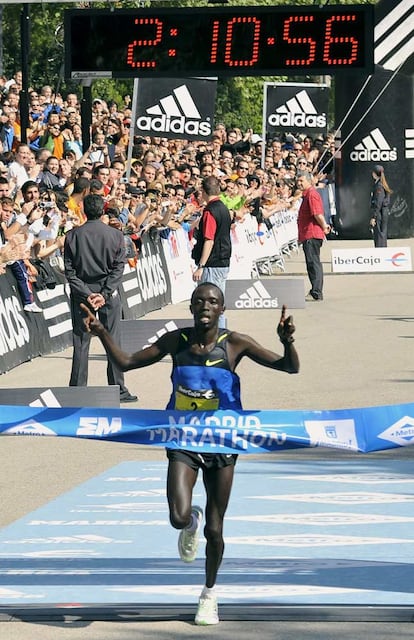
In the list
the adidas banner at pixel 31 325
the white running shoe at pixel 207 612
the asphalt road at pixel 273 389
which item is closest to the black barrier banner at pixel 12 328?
the adidas banner at pixel 31 325

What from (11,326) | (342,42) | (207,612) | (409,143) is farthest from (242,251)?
(207,612)

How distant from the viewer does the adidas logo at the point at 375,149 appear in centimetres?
3991

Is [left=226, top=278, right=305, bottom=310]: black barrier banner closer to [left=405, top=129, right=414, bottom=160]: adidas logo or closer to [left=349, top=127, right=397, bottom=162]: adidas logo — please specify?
[left=349, top=127, right=397, bottom=162]: adidas logo

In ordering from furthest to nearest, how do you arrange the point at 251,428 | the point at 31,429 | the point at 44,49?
the point at 44,49 < the point at 31,429 < the point at 251,428

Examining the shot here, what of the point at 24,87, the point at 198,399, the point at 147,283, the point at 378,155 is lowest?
the point at 147,283

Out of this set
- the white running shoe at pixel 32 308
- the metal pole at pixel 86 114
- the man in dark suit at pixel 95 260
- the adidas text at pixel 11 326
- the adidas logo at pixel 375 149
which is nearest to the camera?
the man in dark suit at pixel 95 260

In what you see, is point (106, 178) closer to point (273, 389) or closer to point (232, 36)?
point (232, 36)

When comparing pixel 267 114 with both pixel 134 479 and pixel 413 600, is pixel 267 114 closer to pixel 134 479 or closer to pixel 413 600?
pixel 134 479

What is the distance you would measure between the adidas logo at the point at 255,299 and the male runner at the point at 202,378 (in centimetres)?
1518

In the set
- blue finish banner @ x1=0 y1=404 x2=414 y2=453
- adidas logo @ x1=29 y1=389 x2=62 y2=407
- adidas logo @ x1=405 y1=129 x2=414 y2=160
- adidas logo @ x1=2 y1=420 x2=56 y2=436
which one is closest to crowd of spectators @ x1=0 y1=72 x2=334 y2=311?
adidas logo @ x1=405 y1=129 x2=414 y2=160

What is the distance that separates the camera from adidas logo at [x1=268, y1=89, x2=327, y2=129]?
3953 centimetres

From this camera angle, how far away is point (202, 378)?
8.32 m

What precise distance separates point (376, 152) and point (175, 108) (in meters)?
13.4

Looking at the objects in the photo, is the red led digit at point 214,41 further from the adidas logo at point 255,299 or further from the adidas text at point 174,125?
the adidas text at point 174,125
